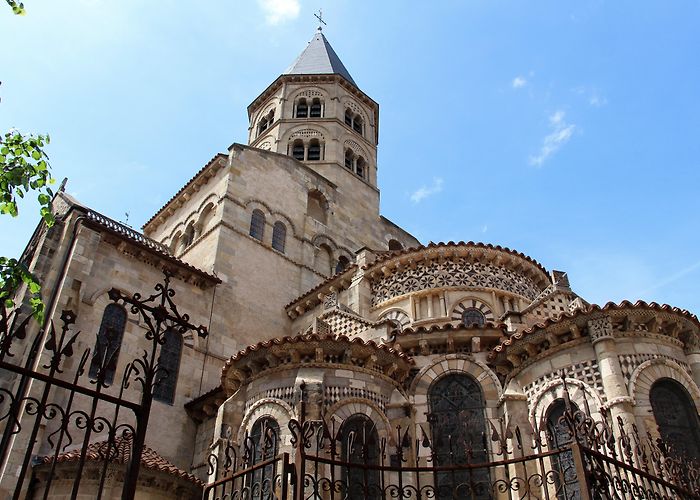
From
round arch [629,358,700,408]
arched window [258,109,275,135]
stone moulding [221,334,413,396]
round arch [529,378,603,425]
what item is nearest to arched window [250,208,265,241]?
arched window [258,109,275,135]

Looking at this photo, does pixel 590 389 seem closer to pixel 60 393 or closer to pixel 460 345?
pixel 460 345

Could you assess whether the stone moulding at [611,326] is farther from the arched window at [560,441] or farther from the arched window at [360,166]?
the arched window at [360,166]

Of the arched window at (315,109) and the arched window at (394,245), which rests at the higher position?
the arched window at (315,109)

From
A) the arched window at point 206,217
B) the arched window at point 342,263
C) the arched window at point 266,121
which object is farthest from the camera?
the arched window at point 266,121

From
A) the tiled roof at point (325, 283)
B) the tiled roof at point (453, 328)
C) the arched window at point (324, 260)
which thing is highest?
the arched window at point (324, 260)

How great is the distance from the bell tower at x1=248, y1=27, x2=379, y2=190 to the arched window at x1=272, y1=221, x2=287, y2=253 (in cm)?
485

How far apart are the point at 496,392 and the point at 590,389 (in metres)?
1.95

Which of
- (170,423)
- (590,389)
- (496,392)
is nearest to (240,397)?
(170,423)

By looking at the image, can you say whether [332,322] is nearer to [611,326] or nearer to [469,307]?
[469,307]

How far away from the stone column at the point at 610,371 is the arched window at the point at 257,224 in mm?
13302

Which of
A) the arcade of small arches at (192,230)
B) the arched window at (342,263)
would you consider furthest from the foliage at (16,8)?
the arched window at (342,263)

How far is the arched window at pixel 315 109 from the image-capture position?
99.5ft

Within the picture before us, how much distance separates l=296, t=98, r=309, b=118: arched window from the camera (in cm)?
3038

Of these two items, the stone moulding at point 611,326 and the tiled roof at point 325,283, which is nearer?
the stone moulding at point 611,326
